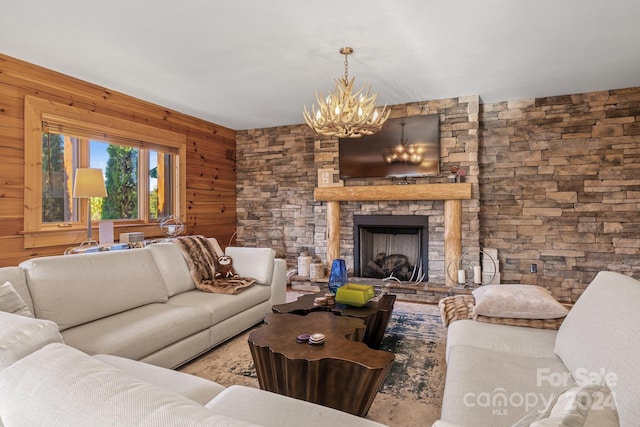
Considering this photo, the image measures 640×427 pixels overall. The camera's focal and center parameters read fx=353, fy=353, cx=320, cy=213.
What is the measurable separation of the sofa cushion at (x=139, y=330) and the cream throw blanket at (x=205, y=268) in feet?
1.56

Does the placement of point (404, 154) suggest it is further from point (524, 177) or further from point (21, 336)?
point (21, 336)

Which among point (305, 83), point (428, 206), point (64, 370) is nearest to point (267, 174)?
point (305, 83)

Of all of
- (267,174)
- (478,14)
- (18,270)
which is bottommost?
(18,270)

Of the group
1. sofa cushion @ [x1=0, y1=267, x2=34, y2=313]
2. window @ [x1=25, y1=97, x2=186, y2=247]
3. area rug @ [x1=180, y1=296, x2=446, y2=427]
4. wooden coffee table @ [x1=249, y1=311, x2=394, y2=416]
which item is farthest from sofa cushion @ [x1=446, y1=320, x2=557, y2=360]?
window @ [x1=25, y1=97, x2=186, y2=247]

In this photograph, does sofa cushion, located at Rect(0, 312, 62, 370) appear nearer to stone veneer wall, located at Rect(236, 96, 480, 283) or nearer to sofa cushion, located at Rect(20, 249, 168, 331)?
sofa cushion, located at Rect(20, 249, 168, 331)

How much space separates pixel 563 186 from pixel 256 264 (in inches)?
148

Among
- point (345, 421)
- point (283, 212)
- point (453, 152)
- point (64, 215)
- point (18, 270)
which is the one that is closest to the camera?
point (345, 421)

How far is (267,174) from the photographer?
582 centimetres

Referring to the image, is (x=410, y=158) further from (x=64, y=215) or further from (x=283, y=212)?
(x=64, y=215)

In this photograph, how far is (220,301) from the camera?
2.88 metres

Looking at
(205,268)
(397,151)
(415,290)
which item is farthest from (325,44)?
(415,290)

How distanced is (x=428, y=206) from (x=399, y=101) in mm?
1398

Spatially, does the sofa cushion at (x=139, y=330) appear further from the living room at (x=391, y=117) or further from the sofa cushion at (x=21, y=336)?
the sofa cushion at (x=21, y=336)

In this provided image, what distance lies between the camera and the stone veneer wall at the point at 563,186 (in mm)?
4055
